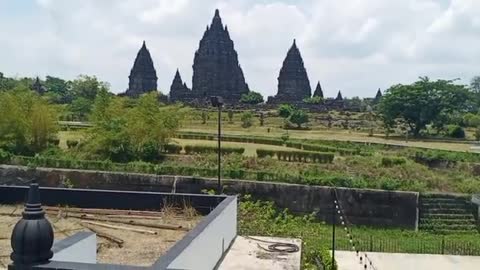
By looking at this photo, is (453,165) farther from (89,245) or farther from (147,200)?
(89,245)

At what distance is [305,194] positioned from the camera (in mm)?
24750

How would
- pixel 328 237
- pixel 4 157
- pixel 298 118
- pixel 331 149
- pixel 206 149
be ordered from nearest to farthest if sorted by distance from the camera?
pixel 328 237
pixel 4 157
pixel 206 149
pixel 331 149
pixel 298 118

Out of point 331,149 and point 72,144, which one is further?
point 72,144

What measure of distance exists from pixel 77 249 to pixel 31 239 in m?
4.65

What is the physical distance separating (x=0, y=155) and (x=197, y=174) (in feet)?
33.3

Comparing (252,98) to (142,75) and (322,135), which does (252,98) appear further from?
(322,135)

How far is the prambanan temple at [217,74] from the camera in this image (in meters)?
82.6

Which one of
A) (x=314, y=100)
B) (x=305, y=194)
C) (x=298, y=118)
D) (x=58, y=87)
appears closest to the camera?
(x=305, y=194)

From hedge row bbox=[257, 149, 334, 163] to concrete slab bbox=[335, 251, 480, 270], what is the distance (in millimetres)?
11321

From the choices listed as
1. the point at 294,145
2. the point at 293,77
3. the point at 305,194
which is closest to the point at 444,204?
the point at 305,194

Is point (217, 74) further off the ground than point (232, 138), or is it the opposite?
point (217, 74)

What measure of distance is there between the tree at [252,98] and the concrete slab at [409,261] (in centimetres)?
6052

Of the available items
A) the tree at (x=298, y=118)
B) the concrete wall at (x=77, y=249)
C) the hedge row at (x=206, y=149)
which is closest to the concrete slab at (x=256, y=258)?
the concrete wall at (x=77, y=249)

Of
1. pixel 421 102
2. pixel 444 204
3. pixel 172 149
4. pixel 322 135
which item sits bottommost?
pixel 444 204
